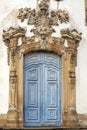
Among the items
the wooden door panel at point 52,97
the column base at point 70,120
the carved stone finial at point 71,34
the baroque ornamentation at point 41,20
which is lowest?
the column base at point 70,120

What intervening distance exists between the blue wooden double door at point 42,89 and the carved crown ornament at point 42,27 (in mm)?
510

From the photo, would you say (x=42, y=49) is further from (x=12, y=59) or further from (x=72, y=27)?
(x=72, y=27)

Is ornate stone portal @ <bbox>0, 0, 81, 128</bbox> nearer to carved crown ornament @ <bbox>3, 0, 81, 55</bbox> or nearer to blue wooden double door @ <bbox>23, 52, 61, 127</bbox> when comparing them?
carved crown ornament @ <bbox>3, 0, 81, 55</bbox>

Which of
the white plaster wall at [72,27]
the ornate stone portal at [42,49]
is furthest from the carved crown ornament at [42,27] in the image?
the white plaster wall at [72,27]

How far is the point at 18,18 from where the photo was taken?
18.4 metres

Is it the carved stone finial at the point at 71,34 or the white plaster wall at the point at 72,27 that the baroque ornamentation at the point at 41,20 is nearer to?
the white plaster wall at the point at 72,27

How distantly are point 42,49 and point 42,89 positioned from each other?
3.98 feet

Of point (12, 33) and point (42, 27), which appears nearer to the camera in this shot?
point (12, 33)

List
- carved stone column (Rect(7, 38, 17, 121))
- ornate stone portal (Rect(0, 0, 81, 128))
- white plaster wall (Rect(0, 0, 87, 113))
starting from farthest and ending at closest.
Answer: white plaster wall (Rect(0, 0, 87, 113)) < ornate stone portal (Rect(0, 0, 81, 128)) < carved stone column (Rect(7, 38, 17, 121))

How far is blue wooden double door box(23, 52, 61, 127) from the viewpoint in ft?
60.3

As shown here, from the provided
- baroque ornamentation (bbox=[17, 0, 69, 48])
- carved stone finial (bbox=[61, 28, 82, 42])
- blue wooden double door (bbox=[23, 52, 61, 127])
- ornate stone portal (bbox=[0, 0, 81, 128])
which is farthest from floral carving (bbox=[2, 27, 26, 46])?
carved stone finial (bbox=[61, 28, 82, 42])

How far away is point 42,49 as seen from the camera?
724 inches

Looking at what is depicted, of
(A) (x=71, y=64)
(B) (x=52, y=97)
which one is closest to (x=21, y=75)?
(B) (x=52, y=97)

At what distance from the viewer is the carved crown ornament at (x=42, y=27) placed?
18250 mm
